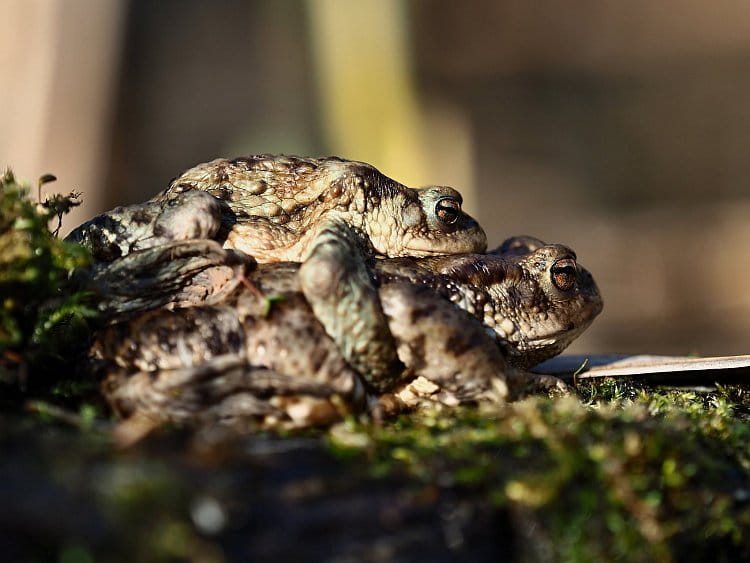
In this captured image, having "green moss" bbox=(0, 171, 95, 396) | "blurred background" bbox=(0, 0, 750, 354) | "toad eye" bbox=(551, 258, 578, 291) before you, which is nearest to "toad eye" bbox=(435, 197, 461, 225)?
"toad eye" bbox=(551, 258, 578, 291)

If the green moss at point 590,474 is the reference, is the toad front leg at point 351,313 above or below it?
above

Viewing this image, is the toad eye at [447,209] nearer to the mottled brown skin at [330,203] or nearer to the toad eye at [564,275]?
the mottled brown skin at [330,203]

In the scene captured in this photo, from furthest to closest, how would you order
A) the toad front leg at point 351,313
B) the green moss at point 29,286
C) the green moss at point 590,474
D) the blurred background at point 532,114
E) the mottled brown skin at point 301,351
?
the blurred background at point 532,114, the toad front leg at point 351,313, the mottled brown skin at point 301,351, the green moss at point 29,286, the green moss at point 590,474

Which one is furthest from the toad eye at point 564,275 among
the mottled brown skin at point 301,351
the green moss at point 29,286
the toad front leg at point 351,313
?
the green moss at point 29,286

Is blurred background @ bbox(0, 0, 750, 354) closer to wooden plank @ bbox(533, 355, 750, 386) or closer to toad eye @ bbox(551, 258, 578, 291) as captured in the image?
wooden plank @ bbox(533, 355, 750, 386)

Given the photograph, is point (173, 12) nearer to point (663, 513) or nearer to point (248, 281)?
point (248, 281)

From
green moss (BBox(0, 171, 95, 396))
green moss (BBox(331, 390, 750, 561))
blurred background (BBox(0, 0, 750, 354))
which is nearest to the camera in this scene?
green moss (BBox(331, 390, 750, 561))

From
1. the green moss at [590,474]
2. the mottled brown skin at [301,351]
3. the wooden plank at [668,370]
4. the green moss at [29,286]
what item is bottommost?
the wooden plank at [668,370]
